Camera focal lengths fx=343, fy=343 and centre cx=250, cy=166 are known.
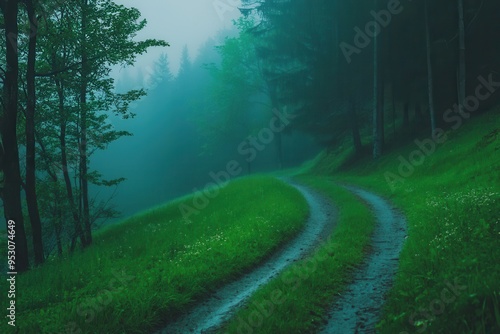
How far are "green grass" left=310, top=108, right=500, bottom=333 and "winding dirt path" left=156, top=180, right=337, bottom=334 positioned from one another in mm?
3072

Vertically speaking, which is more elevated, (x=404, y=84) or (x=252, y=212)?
(x=404, y=84)

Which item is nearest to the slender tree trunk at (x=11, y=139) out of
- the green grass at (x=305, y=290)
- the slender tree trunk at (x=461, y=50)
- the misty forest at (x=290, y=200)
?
the misty forest at (x=290, y=200)

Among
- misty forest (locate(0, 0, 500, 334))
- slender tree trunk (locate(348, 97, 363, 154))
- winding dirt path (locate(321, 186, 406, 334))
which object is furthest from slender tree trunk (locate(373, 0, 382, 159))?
winding dirt path (locate(321, 186, 406, 334))

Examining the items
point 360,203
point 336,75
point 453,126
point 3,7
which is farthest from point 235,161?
point 3,7

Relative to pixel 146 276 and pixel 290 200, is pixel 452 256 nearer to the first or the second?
pixel 146 276

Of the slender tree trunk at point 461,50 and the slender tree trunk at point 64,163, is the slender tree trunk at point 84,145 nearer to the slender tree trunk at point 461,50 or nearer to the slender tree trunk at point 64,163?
the slender tree trunk at point 64,163

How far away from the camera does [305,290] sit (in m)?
7.34

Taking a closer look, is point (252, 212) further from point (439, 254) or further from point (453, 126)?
point (453, 126)

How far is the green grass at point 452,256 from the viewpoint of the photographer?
4.51 meters

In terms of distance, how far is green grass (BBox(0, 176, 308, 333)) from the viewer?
6.43 meters

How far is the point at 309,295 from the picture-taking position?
714 centimetres

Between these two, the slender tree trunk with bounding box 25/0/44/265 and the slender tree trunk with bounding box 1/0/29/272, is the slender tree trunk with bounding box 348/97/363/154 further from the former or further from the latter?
the slender tree trunk with bounding box 1/0/29/272

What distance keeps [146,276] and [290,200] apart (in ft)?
34.8

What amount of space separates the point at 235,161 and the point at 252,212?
159 feet
